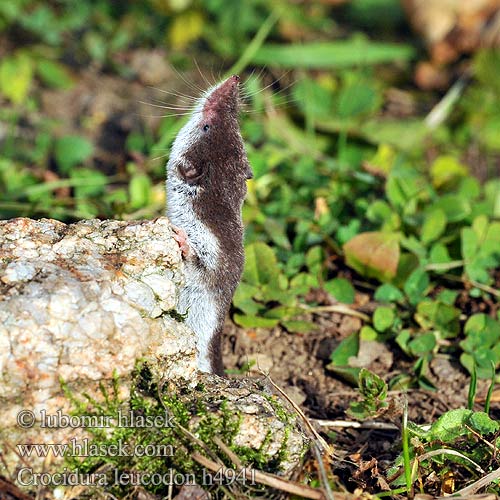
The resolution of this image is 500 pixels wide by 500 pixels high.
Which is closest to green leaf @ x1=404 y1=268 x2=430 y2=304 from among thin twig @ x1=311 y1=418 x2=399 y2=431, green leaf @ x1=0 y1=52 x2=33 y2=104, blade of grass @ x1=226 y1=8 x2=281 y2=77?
thin twig @ x1=311 y1=418 x2=399 y2=431

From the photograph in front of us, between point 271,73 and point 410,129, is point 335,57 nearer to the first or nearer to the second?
point 271,73

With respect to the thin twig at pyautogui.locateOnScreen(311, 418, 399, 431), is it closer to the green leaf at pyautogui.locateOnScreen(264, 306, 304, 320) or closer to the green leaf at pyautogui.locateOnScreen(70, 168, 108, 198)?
the green leaf at pyautogui.locateOnScreen(264, 306, 304, 320)

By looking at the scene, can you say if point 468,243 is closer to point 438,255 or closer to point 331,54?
point 438,255

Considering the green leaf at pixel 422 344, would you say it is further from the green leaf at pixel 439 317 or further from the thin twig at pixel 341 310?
→ the thin twig at pixel 341 310

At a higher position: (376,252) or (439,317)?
(376,252)

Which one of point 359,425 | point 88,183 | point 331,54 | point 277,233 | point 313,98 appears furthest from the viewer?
point 331,54

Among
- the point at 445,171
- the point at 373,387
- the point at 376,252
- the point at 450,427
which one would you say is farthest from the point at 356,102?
the point at 450,427

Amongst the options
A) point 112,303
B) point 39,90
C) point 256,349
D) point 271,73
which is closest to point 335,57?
point 271,73
